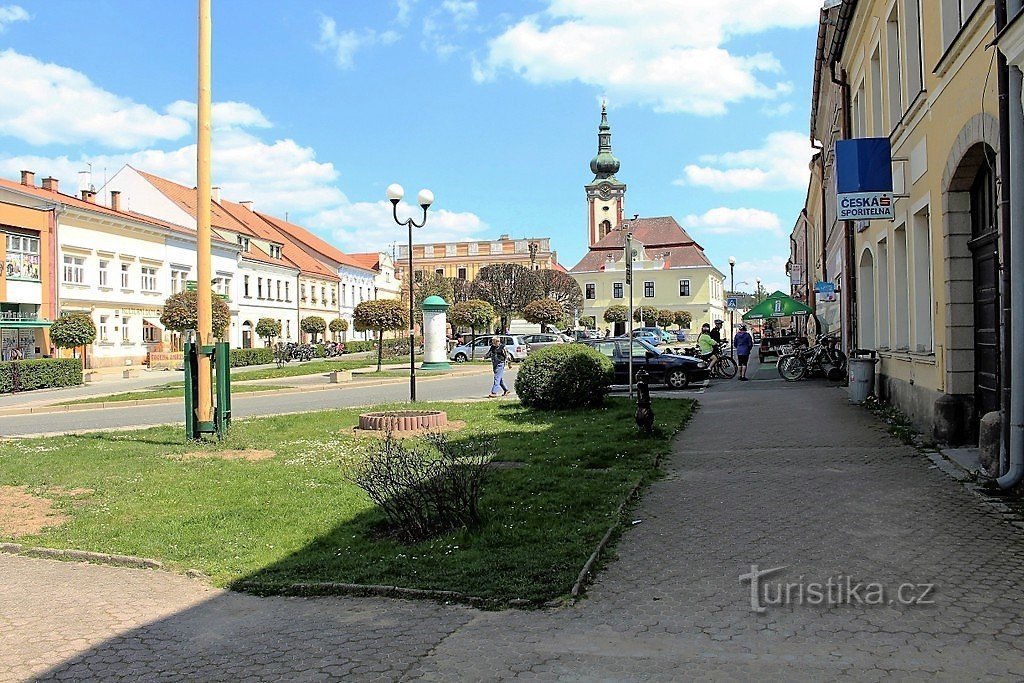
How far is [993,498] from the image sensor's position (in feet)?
24.6

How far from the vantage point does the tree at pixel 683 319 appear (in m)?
88.7

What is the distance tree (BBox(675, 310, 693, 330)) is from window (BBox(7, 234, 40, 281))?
6126 centimetres

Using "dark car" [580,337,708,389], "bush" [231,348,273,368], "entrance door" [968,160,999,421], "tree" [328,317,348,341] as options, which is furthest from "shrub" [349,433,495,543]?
"tree" [328,317,348,341]

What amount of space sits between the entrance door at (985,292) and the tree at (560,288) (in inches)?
2495

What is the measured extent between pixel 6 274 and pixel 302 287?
3287cm

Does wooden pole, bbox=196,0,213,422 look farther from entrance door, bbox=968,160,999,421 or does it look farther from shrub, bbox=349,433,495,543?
entrance door, bbox=968,160,999,421

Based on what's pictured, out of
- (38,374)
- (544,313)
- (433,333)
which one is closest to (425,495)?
(38,374)

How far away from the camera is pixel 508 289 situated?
246 ft

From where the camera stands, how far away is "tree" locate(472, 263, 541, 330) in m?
74.4

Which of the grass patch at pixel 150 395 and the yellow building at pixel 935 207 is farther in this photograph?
the grass patch at pixel 150 395

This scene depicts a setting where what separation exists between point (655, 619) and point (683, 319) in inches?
3381

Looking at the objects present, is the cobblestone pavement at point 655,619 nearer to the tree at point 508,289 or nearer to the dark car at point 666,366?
the dark car at point 666,366

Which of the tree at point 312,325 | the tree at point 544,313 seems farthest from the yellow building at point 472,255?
the tree at point 544,313

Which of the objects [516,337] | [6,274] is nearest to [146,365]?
[6,274]
